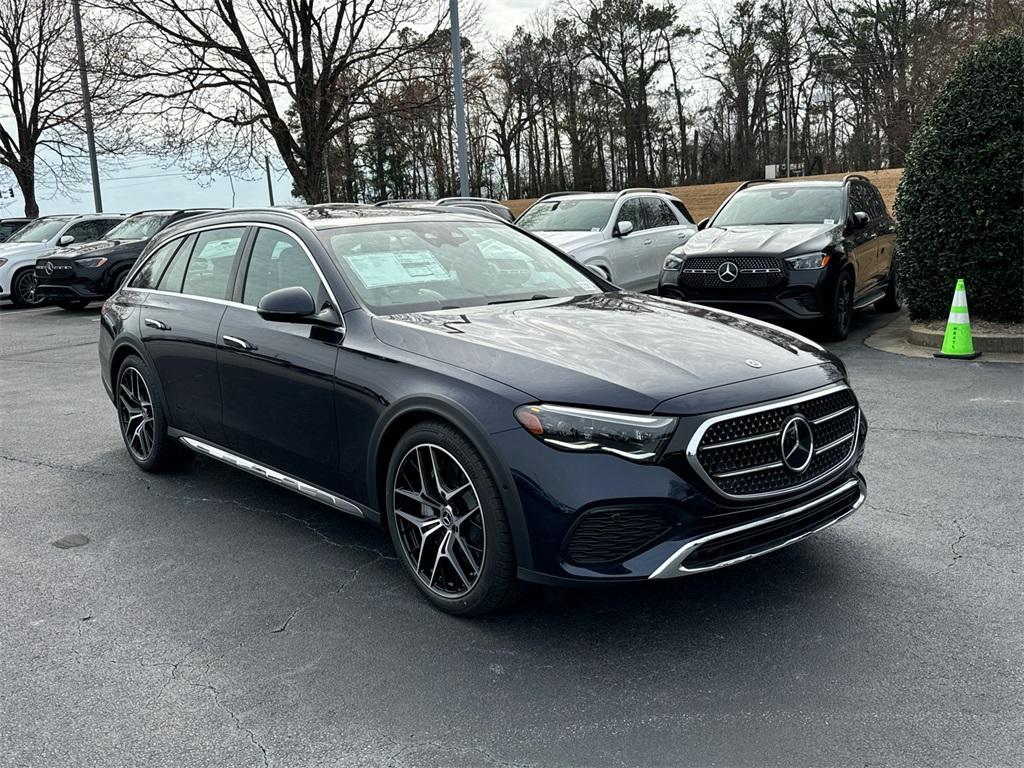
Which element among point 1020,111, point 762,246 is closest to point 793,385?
point 762,246

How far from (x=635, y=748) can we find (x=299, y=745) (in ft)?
3.44

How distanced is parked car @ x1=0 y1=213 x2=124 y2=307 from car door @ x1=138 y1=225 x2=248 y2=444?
45.3 feet

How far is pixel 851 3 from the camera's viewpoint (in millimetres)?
44094

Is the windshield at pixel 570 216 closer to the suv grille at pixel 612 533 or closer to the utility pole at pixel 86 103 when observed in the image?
the suv grille at pixel 612 533

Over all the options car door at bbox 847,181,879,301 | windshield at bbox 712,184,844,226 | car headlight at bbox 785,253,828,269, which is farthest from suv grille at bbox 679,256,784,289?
windshield at bbox 712,184,844,226

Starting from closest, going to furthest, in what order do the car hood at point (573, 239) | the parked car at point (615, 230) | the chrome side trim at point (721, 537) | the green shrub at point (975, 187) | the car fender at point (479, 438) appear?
1. the chrome side trim at point (721, 537)
2. the car fender at point (479, 438)
3. the green shrub at point (975, 187)
4. the car hood at point (573, 239)
5. the parked car at point (615, 230)

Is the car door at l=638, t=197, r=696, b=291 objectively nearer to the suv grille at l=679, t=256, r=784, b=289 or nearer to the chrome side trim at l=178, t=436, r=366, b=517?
the suv grille at l=679, t=256, r=784, b=289

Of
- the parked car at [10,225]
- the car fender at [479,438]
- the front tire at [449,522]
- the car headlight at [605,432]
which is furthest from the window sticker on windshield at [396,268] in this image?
the parked car at [10,225]

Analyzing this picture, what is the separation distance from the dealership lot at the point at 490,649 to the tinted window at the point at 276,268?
1.25 m

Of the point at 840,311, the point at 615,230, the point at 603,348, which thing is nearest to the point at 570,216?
the point at 615,230

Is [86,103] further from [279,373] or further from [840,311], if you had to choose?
[279,373]

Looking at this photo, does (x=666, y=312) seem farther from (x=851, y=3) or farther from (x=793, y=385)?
(x=851, y=3)

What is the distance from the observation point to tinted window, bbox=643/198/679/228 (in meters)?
13.6

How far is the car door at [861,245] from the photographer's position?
10719 mm
